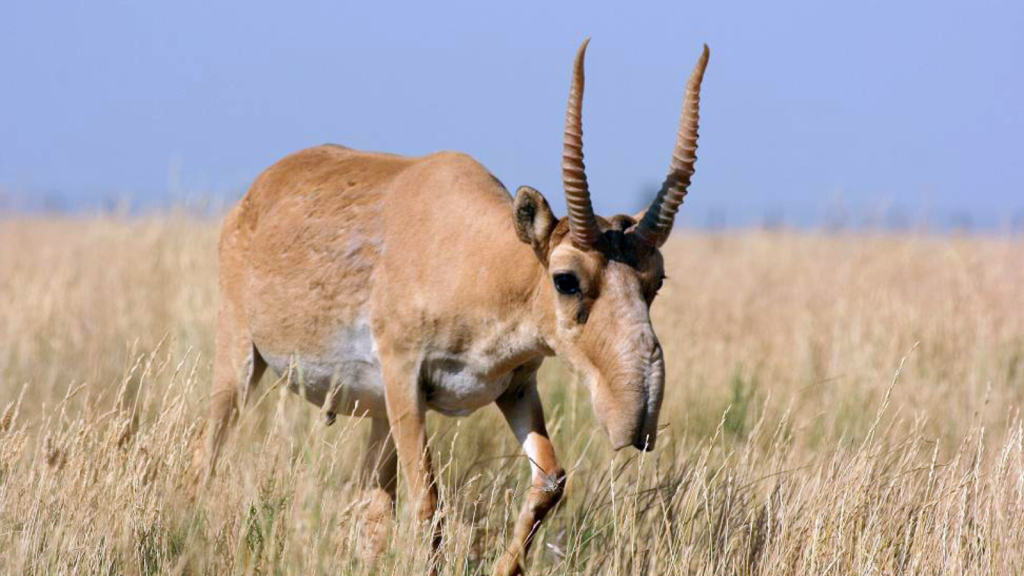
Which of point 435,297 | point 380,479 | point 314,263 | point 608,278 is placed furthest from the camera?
point 380,479

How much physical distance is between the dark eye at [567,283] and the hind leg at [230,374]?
98.9 inches

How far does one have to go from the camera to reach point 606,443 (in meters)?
7.46

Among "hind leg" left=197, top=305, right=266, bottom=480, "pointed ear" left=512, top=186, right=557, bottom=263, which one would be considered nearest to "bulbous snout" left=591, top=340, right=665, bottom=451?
"pointed ear" left=512, top=186, right=557, bottom=263

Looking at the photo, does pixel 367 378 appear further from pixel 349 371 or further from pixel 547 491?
pixel 547 491

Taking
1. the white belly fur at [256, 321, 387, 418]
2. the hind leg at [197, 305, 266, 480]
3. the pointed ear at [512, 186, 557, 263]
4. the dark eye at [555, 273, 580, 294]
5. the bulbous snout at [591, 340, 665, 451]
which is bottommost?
the hind leg at [197, 305, 266, 480]

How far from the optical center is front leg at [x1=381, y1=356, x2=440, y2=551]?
5.98 metres

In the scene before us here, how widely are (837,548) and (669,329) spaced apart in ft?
19.8

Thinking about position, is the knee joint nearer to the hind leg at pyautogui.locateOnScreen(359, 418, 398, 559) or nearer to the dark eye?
the hind leg at pyautogui.locateOnScreen(359, 418, 398, 559)

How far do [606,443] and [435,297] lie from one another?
190 centimetres

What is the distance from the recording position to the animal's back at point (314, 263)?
257 inches

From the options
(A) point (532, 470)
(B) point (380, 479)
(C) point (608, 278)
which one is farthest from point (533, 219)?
(B) point (380, 479)

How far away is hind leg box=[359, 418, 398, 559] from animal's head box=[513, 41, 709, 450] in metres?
1.29

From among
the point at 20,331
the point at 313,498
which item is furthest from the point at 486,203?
the point at 20,331

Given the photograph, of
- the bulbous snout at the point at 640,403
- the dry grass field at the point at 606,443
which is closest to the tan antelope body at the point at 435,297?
the bulbous snout at the point at 640,403
